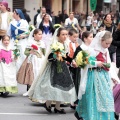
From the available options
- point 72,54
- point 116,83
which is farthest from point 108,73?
point 72,54

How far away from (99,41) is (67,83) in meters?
1.29

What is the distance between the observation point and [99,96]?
8.72 m

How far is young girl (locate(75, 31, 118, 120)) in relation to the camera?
8.70m

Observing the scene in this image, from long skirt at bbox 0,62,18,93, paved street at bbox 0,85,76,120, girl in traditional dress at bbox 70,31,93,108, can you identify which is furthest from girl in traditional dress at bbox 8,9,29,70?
girl in traditional dress at bbox 70,31,93,108

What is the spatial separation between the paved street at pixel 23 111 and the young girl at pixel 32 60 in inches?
17.0

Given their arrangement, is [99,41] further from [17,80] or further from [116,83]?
[17,80]

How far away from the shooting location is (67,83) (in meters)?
9.81

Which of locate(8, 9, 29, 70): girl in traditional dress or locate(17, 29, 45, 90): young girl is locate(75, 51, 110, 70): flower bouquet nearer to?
locate(17, 29, 45, 90): young girl

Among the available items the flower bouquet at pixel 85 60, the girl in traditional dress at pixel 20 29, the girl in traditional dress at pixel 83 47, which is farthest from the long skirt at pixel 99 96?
the girl in traditional dress at pixel 20 29

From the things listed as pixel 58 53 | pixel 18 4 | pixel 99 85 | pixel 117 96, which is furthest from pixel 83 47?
pixel 18 4

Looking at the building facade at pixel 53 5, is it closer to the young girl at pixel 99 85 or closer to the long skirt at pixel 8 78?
the long skirt at pixel 8 78

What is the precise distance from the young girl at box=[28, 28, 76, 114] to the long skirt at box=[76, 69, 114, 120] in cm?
98

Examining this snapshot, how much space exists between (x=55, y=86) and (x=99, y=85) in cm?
128

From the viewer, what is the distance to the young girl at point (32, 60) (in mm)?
11930
